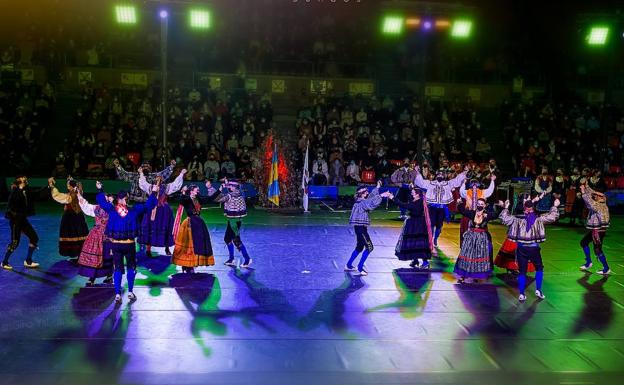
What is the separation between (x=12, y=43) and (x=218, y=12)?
931 centimetres

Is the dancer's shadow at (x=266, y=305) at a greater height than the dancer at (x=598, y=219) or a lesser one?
lesser

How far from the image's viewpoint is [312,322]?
29.6 ft

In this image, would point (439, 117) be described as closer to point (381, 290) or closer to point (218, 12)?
point (218, 12)

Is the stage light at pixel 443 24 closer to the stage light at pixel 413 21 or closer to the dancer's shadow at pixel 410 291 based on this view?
the stage light at pixel 413 21

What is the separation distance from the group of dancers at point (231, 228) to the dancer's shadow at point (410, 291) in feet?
1.19

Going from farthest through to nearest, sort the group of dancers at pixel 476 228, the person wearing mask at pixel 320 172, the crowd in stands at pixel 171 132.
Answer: the person wearing mask at pixel 320 172
the crowd in stands at pixel 171 132
the group of dancers at pixel 476 228

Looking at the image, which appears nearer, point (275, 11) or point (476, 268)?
point (476, 268)

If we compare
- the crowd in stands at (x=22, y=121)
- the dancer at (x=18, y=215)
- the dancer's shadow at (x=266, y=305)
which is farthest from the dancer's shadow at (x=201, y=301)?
the crowd in stands at (x=22, y=121)

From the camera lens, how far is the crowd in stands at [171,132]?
23484mm

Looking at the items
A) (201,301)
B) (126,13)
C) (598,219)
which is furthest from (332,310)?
(126,13)

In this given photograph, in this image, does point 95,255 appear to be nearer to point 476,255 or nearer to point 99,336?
point 99,336

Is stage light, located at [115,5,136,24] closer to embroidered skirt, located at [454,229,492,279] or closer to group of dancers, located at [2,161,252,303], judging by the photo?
group of dancers, located at [2,161,252,303]

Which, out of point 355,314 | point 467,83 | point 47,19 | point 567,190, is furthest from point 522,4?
point 355,314

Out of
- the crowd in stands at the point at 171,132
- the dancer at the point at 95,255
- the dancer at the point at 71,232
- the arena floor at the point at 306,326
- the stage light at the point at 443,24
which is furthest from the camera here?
the crowd in stands at the point at 171,132
